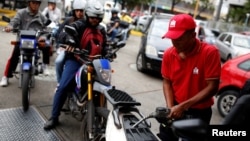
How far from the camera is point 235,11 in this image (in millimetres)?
34438

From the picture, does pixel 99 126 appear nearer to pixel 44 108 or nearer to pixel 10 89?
pixel 44 108

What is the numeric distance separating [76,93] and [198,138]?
282 centimetres

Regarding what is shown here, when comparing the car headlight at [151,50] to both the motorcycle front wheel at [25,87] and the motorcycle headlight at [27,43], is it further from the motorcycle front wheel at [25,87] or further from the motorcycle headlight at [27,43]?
the motorcycle front wheel at [25,87]

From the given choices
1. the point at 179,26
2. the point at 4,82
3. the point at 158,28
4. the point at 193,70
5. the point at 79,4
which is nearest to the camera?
the point at 179,26

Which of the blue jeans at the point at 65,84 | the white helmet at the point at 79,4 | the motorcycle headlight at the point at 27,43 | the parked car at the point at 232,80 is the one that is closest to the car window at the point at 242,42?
the parked car at the point at 232,80

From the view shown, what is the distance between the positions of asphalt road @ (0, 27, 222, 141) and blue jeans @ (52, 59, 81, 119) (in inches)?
14.9

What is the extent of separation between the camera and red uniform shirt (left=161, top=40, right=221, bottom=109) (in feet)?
8.28

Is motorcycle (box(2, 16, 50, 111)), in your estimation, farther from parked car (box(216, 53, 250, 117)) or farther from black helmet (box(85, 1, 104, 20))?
parked car (box(216, 53, 250, 117))

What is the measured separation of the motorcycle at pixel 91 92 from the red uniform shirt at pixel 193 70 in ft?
2.23

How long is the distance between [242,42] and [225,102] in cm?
837

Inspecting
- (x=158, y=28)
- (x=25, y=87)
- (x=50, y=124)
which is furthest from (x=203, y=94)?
(x=158, y=28)

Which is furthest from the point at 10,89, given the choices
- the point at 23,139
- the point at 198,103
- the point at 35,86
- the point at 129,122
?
the point at 198,103

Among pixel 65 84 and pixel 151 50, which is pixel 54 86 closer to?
pixel 65 84

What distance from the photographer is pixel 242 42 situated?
13.4 meters
